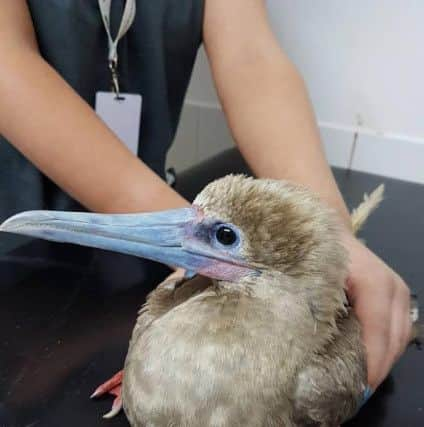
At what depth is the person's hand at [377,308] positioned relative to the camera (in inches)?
20.5

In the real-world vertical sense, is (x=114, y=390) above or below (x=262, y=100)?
below

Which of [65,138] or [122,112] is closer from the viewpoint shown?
[65,138]

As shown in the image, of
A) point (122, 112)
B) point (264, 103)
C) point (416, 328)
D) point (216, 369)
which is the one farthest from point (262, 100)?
point (216, 369)

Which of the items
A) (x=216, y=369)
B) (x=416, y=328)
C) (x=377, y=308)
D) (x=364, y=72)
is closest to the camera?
(x=216, y=369)

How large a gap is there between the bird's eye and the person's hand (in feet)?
0.41

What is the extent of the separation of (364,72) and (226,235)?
704mm

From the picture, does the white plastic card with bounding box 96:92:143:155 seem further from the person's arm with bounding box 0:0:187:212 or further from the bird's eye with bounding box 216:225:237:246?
the bird's eye with bounding box 216:225:237:246

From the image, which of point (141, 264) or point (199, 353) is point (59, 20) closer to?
point (141, 264)

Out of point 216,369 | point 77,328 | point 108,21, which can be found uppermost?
point 108,21

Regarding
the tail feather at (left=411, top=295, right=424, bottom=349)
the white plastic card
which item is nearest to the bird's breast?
Answer: the tail feather at (left=411, top=295, right=424, bottom=349)

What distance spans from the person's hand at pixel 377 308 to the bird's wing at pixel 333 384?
0.03 metres

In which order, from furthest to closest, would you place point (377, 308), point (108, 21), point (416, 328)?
point (108, 21) < point (416, 328) < point (377, 308)

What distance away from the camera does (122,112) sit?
0.80 metres

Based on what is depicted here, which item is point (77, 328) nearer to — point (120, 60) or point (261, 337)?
point (261, 337)
